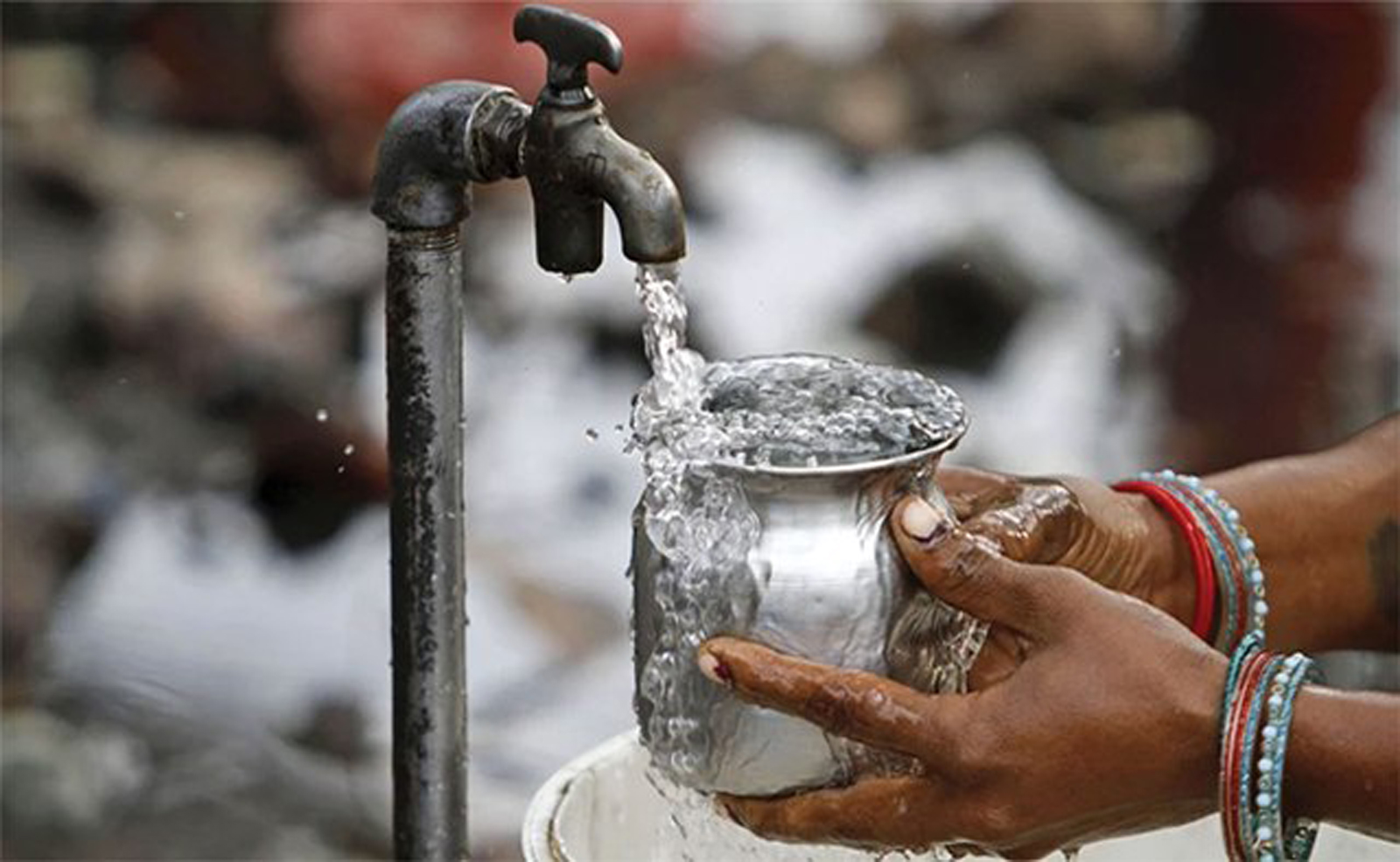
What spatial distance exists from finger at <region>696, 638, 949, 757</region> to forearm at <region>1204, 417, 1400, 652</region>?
2.13 feet

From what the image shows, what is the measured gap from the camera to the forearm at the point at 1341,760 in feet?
5.19

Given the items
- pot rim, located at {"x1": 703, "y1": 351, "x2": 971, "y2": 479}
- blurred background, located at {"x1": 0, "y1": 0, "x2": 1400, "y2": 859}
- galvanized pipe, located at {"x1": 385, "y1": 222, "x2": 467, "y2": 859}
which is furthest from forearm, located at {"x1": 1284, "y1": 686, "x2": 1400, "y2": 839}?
blurred background, located at {"x1": 0, "y1": 0, "x2": 1400, "y2": 859}

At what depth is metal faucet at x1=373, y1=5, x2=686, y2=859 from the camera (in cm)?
151

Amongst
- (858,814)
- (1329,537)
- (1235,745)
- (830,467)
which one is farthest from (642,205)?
(1329,537)

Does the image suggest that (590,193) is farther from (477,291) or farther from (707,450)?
(477,291)

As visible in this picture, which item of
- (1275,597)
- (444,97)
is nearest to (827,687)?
(444,97)

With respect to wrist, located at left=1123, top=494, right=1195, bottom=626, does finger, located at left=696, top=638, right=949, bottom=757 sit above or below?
below

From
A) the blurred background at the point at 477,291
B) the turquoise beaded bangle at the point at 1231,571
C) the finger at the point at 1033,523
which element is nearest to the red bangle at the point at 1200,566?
the turquoise beaded bangle at the point at 1231,571

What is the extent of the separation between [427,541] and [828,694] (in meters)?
0.37

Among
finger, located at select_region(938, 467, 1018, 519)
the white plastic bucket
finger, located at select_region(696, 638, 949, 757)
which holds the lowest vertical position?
the white plastic bucket

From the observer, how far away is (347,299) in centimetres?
324

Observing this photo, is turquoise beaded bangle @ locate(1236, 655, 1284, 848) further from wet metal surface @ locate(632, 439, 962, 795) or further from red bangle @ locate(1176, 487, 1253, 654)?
red bangle @ locate(1176, 487, 1253, 654)

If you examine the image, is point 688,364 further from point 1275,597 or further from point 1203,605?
point 1275,597

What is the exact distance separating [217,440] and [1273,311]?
156cm
